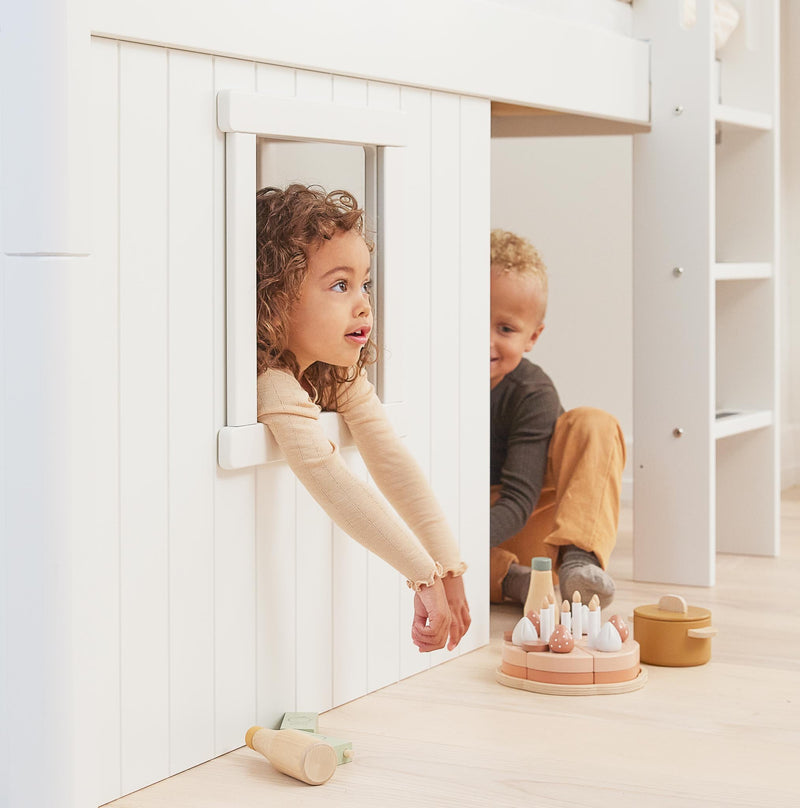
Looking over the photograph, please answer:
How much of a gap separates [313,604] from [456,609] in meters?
0.16

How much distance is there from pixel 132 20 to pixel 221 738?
0.66 metres

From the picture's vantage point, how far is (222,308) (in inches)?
47.0

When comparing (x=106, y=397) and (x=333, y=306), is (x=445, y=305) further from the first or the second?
(x=106, y=397)

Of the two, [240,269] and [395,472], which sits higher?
[240,269]

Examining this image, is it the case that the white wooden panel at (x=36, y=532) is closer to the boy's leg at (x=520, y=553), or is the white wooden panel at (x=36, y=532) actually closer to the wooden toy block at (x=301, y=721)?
the wooden toy block at (x=301, y=721)

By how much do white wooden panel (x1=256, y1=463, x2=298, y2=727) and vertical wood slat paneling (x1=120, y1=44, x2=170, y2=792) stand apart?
0.13 m

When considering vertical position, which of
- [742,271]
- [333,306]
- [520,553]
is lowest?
[520,553]

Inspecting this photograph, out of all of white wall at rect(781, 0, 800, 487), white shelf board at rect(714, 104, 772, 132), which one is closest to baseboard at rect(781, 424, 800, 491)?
white wall at rect(781, 0, 800, 487)

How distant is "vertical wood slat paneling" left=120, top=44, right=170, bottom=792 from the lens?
1.09m

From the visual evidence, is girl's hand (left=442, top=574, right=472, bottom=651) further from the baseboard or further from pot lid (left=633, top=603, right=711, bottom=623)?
the baseboard

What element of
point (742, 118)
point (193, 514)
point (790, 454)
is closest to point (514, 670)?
point (193, 514)

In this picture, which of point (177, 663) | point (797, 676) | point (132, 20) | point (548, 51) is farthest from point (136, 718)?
point (548, 51)

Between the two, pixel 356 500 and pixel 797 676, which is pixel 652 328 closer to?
pixel 797 676

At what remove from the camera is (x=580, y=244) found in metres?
2.94
